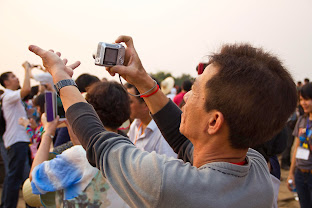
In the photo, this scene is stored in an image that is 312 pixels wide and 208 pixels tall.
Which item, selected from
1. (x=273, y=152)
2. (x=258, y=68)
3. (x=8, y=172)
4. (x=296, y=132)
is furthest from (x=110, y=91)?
(x=8, y=172)

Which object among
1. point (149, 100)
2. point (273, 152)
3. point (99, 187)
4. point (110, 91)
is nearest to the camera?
point (149, 100)

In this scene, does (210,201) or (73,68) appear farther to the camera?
(73,68)

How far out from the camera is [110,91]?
2.26 m

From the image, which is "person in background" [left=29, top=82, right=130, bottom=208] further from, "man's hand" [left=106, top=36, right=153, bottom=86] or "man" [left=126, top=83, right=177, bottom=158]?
"man" [left=126, top=83, right=177, bottom=158]

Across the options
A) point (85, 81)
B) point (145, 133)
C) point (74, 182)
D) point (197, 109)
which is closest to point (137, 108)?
point (145, 133)

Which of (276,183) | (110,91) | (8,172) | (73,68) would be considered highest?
(73,68)

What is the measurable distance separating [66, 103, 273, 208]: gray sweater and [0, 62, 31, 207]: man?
418cm

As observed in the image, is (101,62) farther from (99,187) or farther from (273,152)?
(273,152)

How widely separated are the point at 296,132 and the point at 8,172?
4.36 metres

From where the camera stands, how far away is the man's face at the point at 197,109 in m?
1.18

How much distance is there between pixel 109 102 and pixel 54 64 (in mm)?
939

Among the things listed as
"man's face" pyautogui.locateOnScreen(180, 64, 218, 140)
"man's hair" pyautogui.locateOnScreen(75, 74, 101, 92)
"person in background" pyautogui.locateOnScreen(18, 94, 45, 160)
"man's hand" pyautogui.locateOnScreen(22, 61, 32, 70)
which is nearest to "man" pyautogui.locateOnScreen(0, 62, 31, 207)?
"person in background" pyautogui.locateOnScreen(18, 94, 45, 160)

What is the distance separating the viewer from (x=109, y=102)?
2.21 m

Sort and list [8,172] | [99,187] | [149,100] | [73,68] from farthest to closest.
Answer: [8,172]
[99,187]
[149,100]
[73,68]
